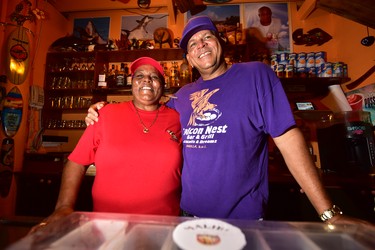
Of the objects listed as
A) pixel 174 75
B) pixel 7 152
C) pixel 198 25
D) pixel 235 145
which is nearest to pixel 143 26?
pixel 174 75

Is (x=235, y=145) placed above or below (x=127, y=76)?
below

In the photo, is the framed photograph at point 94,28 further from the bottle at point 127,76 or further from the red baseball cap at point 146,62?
the red baseball cap at point 146,62

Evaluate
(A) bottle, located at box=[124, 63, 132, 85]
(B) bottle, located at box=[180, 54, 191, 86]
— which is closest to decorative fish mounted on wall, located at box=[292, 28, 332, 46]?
(B) bottle, located at box=[180, 54, 191, 86]

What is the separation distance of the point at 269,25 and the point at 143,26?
2139 millimetres

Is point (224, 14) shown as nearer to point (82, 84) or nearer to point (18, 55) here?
point (82, 84)

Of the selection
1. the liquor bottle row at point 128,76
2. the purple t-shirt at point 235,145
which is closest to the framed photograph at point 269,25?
the liquor bottle row at point 128,76

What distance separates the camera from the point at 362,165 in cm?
224

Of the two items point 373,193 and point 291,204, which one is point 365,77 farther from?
point 291,204

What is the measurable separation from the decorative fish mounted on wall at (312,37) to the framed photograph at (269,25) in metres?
0.12

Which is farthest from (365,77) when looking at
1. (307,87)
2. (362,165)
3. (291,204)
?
(291,204)

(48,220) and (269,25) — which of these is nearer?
(48,220)

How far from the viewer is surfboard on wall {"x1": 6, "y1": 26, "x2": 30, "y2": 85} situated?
110 inches

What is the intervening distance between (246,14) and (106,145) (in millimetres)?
3443

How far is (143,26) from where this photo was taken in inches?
150
